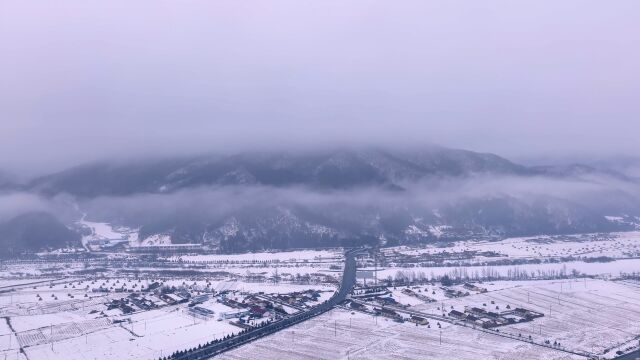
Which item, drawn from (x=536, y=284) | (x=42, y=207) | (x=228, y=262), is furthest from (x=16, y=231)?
(x=536, y=284)

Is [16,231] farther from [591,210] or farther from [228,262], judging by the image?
[591,210]

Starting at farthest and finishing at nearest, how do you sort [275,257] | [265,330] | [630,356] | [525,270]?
[275,257], [525,270], [265,330], [630,356]

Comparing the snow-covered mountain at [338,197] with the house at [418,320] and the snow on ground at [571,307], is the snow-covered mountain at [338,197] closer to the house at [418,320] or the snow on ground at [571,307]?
the snow on ground at [571,307]

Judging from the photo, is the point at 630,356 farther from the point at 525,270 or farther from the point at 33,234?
the point at 33,234

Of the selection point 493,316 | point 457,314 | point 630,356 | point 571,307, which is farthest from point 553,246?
point 630,356

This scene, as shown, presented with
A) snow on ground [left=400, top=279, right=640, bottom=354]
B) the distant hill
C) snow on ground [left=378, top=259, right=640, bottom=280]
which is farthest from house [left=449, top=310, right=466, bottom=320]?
the distant hill

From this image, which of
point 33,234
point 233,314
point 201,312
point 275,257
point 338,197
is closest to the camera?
point 233,314
